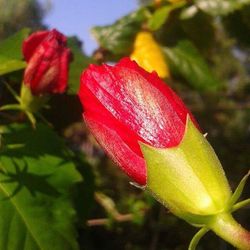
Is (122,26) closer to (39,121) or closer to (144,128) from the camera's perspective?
(39,121)

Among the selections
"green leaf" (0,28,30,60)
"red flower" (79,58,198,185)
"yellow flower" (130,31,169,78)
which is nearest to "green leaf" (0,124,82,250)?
"green leaf" (0,28,30,60)

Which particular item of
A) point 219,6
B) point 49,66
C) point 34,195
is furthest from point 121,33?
point 34,195

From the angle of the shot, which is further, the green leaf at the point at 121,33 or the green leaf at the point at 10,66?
the green leaf at the point at 121,33

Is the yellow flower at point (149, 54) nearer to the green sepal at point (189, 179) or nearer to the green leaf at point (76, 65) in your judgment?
the green leaf at point (76, 65)

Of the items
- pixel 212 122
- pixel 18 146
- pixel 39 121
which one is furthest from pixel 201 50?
pixel 212 122

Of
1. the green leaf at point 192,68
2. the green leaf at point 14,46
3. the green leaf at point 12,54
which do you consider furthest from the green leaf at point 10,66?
the green leaf at point 192,68

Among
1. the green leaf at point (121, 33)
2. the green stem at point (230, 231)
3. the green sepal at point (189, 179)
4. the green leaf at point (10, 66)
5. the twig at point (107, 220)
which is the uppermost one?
the green leaf at point (10, 66)
